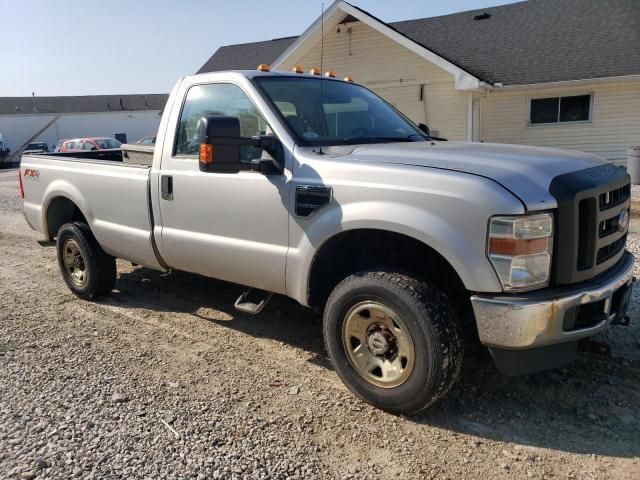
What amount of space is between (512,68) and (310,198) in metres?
14.3

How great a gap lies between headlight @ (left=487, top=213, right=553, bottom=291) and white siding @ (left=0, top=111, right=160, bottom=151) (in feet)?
166

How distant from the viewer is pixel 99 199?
508 centimetres

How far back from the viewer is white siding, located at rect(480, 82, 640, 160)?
15.1 meters

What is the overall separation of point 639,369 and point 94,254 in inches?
182

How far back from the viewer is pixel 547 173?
3.00 metres

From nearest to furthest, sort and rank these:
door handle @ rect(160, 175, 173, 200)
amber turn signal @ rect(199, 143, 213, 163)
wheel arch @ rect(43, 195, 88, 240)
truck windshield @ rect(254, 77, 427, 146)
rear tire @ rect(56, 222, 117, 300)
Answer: amber turn signal @ rect(199, 143, 213, 163), truck windshield @ rect(254, 77, 427, 146), door handle @ rect(160, 175, 173, 200), rear tire @ rect(56, 222, 117, 300), wheel arch @ rect(43, 195, 88, 240)

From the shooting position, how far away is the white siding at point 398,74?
16328 millimetres

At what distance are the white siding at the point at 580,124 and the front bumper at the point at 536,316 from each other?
13.9m

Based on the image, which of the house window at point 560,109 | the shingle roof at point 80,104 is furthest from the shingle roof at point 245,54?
the shingle roof at point 80,104

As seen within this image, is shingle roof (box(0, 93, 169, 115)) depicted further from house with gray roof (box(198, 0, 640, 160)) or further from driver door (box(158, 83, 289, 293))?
driver door (box(158, 83, 289, 293))

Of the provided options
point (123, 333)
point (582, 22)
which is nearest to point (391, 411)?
point (123, 333)

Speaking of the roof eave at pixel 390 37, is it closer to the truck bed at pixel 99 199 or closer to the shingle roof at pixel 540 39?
the shingle roof at pixel 540 39

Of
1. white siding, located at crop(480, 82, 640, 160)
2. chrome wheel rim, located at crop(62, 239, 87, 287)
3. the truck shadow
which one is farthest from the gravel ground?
white siding, located at crop(480, 82, 640, 160)

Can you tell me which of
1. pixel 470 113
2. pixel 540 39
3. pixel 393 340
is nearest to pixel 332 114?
pixel 393 340
